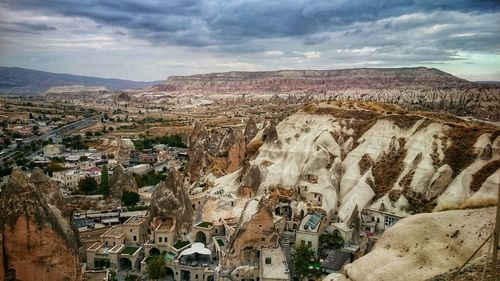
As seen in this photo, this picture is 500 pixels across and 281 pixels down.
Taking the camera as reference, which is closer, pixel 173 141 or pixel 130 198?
pixel 130 198

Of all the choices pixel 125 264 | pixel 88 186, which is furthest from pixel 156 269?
pixel 88 186

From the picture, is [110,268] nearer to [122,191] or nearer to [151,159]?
[122,191]

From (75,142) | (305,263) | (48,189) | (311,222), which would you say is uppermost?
(48,189)

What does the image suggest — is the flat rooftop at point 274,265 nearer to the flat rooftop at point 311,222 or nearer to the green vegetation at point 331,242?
the flat rooftop at point 311,222

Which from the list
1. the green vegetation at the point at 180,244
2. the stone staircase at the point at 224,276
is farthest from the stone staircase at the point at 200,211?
the stone staircase at the point at 224,276

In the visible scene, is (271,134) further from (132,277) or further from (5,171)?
(5,171)

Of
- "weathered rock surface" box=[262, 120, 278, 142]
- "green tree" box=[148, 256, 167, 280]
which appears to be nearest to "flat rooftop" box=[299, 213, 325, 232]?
"green tree" box=[148, 256, 167, 280]
